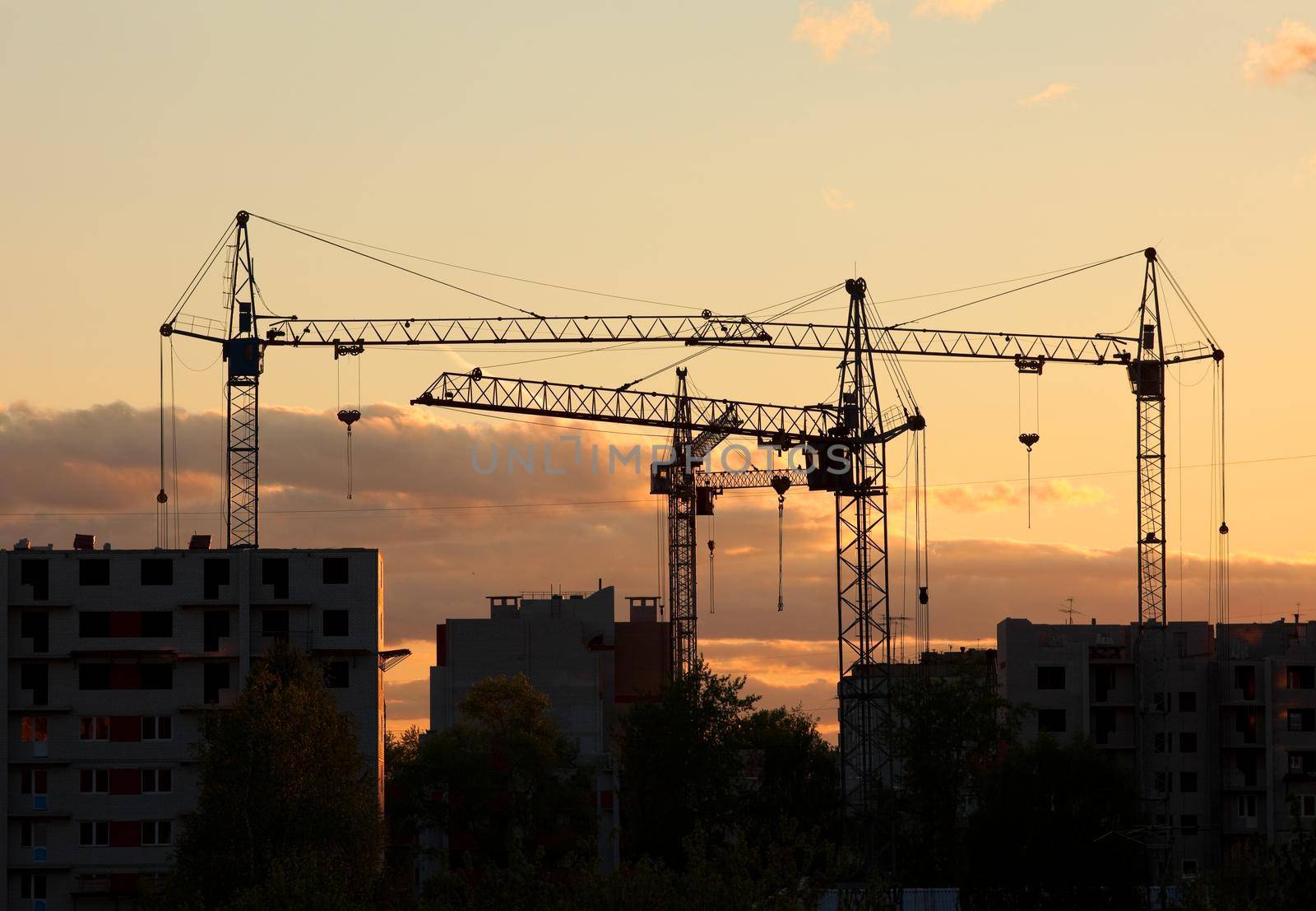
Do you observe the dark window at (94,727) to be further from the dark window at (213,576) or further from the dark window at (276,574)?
the dark window at (276,574)

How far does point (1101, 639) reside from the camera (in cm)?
13088

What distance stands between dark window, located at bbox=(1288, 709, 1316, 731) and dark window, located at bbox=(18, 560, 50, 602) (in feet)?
232

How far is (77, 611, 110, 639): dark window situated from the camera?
95500mm

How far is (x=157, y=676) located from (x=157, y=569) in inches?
192

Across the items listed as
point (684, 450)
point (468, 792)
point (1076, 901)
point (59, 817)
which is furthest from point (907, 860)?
point (684, 450)

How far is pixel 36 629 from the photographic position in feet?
313

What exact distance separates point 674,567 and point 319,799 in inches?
3310

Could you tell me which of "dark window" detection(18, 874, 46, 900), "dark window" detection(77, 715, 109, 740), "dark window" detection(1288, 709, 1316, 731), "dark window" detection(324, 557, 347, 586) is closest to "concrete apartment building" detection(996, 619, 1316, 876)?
"dark window" detection(1288, 709, 1316, 731)

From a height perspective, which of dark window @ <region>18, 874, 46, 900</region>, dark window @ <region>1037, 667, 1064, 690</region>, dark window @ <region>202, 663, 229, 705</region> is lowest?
dark window @ <region>18, 874, 46, 900</region>

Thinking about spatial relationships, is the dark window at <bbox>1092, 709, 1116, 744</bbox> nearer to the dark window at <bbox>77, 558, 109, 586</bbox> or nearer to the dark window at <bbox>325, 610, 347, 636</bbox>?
the dark window at <bbox>325, 610, 347, 636</bbox>

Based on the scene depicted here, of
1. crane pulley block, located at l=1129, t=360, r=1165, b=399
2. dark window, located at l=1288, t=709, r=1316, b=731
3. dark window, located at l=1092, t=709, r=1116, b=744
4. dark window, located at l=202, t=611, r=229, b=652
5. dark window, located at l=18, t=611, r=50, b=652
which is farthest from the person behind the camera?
crane pulley block, located at l=1129, t=360, r=1165, b=399

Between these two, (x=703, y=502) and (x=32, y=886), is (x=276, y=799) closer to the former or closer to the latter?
(x=32, y=886)

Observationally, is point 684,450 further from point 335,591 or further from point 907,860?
point 335,591

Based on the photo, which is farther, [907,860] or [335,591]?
[907,860]
